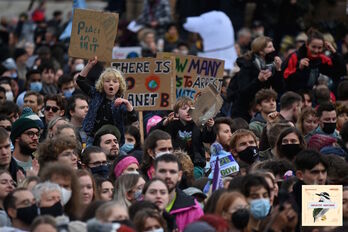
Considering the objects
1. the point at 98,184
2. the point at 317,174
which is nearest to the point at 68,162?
the point at 98,184

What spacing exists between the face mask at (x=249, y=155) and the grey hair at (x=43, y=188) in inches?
130

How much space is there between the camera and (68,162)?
12.3 meters

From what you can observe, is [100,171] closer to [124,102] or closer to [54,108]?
[124,102]

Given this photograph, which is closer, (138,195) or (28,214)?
(28,214)

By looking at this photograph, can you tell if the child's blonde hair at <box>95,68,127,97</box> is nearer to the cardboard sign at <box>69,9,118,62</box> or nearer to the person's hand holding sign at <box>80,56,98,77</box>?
the person's hand holding sign at <box>80,56,98,77</box>

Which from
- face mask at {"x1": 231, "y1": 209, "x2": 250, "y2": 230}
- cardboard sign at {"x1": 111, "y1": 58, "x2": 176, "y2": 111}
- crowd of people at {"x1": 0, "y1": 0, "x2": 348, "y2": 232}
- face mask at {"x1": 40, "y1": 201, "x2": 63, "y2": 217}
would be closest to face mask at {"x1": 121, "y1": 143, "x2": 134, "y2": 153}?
crowd of people at {"x1": 0, "y1": 0, "x2": 348, "y2": 232}

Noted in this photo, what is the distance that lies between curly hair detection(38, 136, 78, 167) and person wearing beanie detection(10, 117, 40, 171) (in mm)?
996

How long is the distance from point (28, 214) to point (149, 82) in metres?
6.48

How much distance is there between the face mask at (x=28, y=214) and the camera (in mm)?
10570

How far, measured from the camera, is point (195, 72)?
56.3 ft

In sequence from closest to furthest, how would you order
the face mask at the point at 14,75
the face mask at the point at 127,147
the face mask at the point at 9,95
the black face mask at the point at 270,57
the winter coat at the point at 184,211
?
the winter coat at the point at 184,211 → the face mask at the point at 127,147 → the black face mask at the point at 270,57 → the face mask at the point at 9,95 → the face mask at the point at 14,75

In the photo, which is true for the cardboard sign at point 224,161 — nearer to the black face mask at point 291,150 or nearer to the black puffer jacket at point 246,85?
the black face mask at point 291,150

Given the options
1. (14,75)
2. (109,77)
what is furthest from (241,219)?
(14,75)

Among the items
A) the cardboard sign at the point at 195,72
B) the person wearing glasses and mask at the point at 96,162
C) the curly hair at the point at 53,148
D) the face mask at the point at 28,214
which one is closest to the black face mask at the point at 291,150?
the person wearing glasses and mask at the point at 96,162
